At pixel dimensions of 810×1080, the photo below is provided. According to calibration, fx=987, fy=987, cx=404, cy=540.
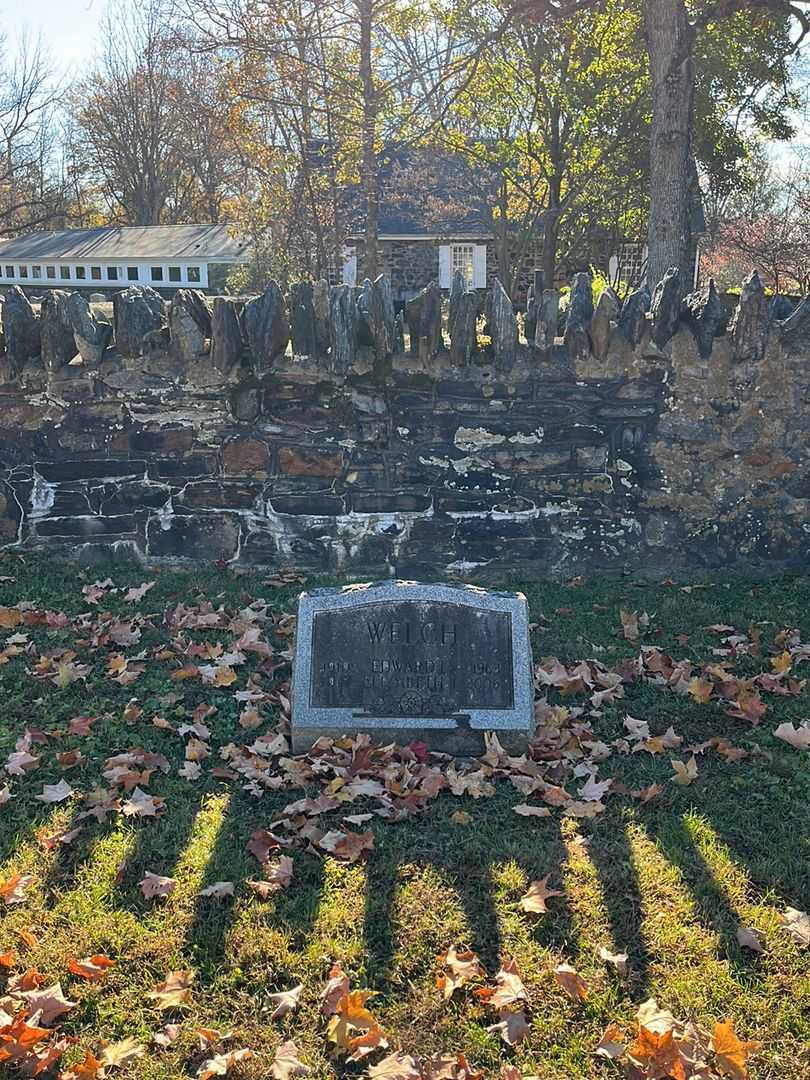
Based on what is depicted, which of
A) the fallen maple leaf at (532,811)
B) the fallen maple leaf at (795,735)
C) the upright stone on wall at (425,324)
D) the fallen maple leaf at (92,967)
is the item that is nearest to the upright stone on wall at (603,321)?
the upright stone on wall at (425,324)

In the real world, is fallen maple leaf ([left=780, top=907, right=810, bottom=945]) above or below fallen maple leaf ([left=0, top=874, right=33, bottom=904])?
below

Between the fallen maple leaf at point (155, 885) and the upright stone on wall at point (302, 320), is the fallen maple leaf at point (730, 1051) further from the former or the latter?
the upright stone on wall at point (302, 320)

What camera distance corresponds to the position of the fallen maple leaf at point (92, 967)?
2.98m

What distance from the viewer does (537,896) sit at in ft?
11.1

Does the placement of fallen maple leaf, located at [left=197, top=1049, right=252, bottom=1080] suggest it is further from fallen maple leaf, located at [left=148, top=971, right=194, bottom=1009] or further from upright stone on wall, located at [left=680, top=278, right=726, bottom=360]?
upright stone on wall, located at [left=680, top=278, right=726, bottom=360]

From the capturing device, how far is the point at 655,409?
20.8 feet

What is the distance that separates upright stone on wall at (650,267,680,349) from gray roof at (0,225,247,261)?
80.6 ft

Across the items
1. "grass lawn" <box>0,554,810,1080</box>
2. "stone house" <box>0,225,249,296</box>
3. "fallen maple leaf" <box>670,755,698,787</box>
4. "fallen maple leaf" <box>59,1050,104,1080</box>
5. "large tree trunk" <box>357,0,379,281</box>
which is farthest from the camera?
"stone house" <box>0,225,249,296</box>

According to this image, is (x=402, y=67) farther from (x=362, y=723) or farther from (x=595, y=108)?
(x=362, y=723)

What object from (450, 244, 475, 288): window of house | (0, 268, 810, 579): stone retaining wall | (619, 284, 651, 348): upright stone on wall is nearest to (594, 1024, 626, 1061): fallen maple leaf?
(0, 268, 810, 579): stone retaining wall

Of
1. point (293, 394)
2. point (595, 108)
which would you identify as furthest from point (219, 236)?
point (293, 394)

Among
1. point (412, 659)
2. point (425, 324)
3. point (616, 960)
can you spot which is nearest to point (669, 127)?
point (425, 324)

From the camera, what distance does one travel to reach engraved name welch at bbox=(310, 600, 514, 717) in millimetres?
4402

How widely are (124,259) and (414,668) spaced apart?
3033 cm
